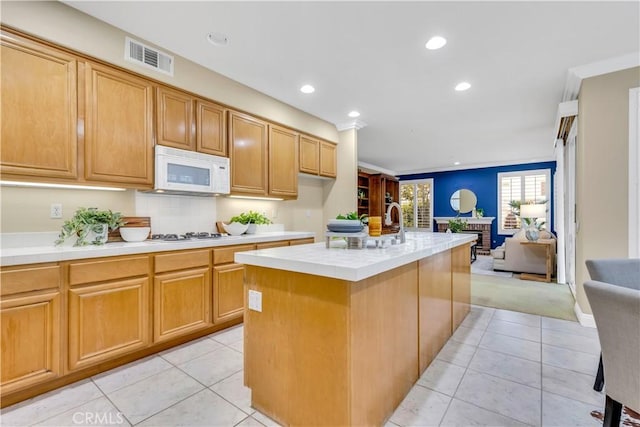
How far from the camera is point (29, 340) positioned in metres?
1.79

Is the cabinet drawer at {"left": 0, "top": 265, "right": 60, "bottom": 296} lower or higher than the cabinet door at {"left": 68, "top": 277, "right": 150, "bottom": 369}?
higher

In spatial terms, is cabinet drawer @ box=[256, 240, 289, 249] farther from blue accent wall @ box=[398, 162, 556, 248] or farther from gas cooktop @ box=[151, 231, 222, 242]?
blue accent wall @ box=[398, 162, 556, 248]

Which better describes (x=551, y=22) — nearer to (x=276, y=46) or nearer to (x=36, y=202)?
(x=276, y=46)

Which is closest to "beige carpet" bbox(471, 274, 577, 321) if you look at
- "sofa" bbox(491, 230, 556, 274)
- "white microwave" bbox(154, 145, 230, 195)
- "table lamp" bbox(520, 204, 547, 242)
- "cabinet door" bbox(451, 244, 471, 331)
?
"sofa" bbox(491, 230, 556, 274)

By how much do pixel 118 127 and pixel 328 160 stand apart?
2896 millimetres

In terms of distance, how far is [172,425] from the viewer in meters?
1.58

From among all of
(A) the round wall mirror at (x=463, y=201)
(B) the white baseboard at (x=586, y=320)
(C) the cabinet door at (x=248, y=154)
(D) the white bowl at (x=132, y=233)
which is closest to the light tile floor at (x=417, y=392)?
(B) the white baseboard at (x=586, y=320)

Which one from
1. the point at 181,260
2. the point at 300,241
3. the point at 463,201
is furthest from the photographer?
the point at 463,201

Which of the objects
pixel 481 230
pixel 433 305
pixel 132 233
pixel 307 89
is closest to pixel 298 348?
pixel 433 305

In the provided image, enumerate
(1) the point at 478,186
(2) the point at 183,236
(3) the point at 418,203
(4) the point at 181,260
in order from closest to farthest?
(4) the point at 181,260 → (2) the point at 183,236 → (1) the point at 478,186 → (3) the point at 418,203

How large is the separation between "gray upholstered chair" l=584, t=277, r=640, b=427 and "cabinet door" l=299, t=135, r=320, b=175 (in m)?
3.44

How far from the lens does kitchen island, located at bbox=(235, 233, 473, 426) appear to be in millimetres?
1324

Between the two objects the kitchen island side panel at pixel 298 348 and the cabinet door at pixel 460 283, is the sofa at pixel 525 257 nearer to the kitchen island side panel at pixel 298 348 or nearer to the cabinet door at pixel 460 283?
the cabinet door at pixel 460 283

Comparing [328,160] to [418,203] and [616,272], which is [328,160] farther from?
[418,203]
